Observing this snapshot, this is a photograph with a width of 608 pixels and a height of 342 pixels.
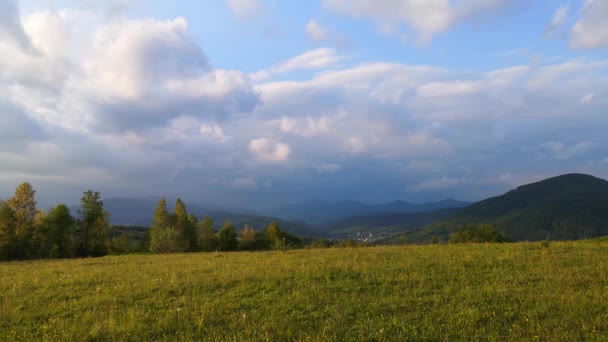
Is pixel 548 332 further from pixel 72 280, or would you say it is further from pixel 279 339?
pixel 72 280

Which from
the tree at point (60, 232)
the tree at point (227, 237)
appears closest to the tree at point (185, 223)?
the tree at point (227, 237)

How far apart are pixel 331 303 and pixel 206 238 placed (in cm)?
8454

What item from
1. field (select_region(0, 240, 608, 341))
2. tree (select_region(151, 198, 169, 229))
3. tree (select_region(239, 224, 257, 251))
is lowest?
tree (select_region(239, 224, 257, 251))

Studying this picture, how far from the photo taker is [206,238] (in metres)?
91.9

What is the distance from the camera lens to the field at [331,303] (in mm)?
9664

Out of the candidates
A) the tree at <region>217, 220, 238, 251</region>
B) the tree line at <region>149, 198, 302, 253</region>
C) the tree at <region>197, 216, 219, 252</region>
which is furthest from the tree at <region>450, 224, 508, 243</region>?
the tree at <region>197, 216, 219, 252</region>

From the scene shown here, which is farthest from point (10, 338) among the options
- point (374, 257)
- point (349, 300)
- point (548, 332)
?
point (374, 257)

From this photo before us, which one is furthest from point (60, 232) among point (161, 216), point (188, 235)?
point (188, 235)

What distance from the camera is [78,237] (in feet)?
218

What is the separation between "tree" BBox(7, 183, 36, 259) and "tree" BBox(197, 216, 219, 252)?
114 feet

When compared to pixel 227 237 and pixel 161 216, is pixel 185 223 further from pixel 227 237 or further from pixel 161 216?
pixel 227 237

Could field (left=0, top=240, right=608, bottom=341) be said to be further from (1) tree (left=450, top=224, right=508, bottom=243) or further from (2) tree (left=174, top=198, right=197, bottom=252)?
(2) tree (left=174, top=198, right=197, bottom=252)

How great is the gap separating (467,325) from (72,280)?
18.6 meters

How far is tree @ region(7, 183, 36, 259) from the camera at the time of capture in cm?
5969
